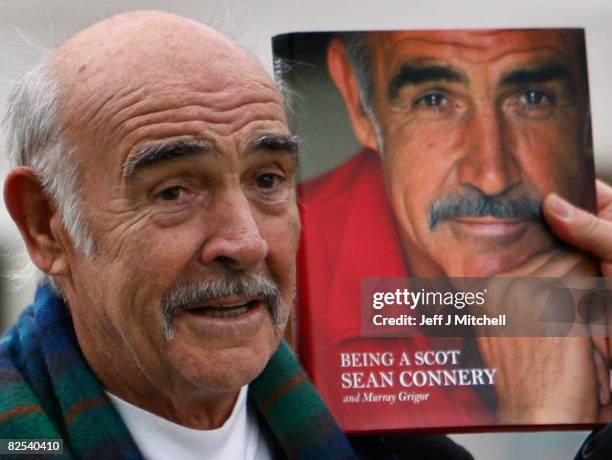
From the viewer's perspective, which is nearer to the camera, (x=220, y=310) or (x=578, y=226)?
(x=220, y=310)

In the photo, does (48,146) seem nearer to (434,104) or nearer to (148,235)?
(148,235)

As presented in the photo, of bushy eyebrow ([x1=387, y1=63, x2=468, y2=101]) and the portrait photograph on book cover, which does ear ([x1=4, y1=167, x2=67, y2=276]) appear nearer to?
the portrait photograph on book cover

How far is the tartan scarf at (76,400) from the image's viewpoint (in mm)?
1411

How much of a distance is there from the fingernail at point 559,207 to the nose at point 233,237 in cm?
51

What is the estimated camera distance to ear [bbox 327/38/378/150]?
65.9 inches

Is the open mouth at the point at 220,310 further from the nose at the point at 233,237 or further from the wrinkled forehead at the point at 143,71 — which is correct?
the wrinkled forehead at the point at 143,71

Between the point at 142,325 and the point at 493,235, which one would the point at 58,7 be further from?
the point at 493,235

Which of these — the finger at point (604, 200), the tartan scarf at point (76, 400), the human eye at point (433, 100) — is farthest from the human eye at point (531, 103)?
the tartan scarf at point (76, 400)

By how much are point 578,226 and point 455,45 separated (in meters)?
0.33

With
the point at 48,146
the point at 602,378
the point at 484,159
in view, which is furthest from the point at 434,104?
the point at 48,146

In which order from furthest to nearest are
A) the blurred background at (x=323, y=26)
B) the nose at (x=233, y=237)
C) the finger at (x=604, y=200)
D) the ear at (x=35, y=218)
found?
1. the finger at (x=604, y=200)
2. the blurred background at (x=323, y=26)
3. the ear at (x=35, y=218)
4. the nose at (x=233, y=237)

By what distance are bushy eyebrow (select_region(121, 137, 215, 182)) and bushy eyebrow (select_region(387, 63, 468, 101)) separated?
42 centimetres

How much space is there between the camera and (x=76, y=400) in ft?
4.70

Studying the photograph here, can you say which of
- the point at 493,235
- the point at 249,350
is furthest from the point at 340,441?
the point at 493,235
